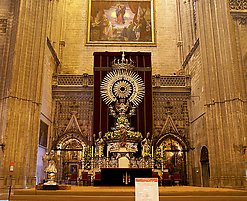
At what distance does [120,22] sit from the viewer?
2045cm

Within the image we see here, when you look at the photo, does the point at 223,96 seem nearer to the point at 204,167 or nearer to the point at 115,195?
the point at 204,167

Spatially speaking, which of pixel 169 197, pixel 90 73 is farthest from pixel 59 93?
pixel 169 197

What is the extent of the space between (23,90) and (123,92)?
6296mm

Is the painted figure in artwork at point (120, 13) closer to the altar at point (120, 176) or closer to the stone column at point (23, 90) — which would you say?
the stone column at point (23, 90)

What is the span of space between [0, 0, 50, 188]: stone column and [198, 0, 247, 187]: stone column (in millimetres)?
7159

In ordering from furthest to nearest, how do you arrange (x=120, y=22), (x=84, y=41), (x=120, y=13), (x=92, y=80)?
(x=120, y=13)
(x=120, y=22)
(x=84, y=41)
(x=92, y=80)

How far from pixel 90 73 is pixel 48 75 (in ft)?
11.9

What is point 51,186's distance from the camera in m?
7.27

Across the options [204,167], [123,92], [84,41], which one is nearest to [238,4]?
[123,92]

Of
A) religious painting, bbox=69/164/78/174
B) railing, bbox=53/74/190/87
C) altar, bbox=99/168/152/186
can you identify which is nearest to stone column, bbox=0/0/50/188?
altar, bbox=99/168/152/186

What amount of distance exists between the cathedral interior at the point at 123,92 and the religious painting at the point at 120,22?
0.23ft

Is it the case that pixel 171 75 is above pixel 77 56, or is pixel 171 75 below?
below

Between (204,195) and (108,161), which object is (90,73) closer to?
(108,161)

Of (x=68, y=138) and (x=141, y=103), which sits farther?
(x=68, y=138)
